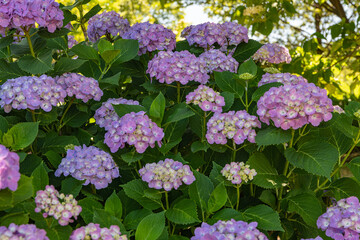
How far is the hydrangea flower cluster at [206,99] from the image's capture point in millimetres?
2336

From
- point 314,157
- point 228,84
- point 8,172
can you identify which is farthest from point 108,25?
point 8,172

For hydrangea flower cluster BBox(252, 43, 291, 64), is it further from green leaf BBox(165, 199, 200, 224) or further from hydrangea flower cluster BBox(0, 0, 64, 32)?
green leaf BBox(165, 199, 200, 224)

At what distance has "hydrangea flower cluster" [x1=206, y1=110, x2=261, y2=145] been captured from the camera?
7.25ft

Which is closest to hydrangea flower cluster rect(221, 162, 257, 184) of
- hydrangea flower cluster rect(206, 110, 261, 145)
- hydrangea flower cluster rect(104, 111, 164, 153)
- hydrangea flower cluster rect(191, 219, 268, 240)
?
hydrangea flower cluster rect(206, 110, 261, 145)

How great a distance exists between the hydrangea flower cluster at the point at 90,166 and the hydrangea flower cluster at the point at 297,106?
0.72 m

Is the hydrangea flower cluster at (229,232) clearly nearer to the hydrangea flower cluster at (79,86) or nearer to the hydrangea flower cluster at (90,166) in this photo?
the hydrangea flower cluster at (90,166)

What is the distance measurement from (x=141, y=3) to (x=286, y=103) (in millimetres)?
11094

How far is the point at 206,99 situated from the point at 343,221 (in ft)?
2.76

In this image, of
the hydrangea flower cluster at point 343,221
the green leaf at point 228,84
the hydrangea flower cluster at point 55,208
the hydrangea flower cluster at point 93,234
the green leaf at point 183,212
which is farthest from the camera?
the green leaf at point 228,84

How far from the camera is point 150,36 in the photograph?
2.99 metres

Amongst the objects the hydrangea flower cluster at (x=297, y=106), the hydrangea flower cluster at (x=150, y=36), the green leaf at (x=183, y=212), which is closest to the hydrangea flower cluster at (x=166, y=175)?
the green leaf at (x=183, y=212)

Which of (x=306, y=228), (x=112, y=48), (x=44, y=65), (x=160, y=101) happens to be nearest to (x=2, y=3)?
(x=44, y=65)

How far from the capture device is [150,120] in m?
2.15

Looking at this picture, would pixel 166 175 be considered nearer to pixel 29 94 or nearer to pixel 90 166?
pixel 90 166
